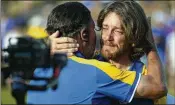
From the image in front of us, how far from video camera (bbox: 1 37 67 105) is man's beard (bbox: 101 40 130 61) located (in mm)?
404

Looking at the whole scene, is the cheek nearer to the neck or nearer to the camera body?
the neck

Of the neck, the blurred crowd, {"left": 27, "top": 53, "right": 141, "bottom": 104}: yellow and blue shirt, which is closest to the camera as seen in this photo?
{"left": 27, "top": 53, "right": 141, "bottom": 104}: yellow and blue shirt

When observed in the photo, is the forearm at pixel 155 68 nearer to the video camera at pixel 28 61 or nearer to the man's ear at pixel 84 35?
the man's ear at pixel 84 35

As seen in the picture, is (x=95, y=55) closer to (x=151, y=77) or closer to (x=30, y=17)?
(x=151, y=77)

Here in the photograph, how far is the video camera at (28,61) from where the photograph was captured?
1.28m

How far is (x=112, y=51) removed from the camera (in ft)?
5.55

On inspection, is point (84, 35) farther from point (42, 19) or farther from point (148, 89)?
point (42, 19)

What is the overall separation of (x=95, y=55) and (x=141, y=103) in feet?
0.70

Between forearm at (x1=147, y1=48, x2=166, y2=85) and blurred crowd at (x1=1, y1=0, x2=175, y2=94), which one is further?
blurred crowd at (x1=1, y1=0, x2=175, y2=94)

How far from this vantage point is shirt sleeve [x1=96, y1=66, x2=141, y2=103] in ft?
5.24

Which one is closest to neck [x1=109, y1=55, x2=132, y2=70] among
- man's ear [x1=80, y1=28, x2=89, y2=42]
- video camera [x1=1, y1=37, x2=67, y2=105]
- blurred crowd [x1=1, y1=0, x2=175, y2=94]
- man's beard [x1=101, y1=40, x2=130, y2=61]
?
man's beard [x1=101, y1=40, x2=130, y2=61]

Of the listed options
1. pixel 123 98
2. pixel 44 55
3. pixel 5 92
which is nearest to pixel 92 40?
pixel 123 98

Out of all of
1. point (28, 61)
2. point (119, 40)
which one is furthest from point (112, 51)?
point (28, 61)

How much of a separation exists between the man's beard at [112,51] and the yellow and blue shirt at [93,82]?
71mm
